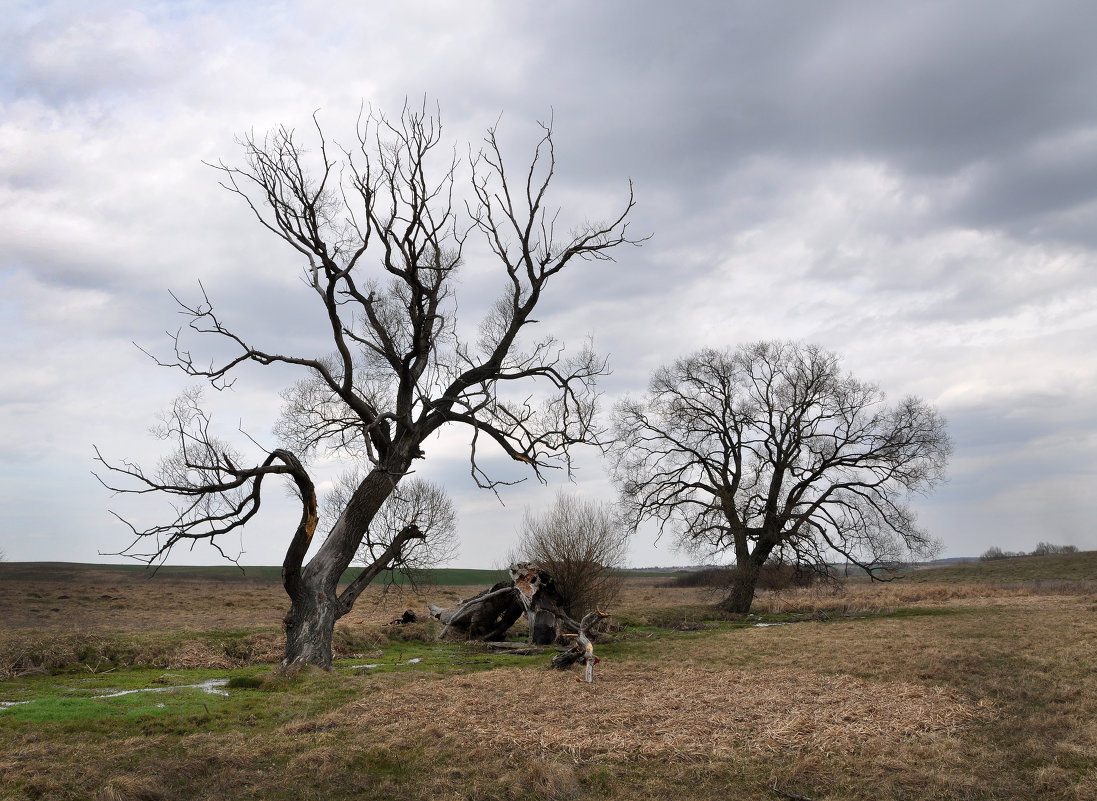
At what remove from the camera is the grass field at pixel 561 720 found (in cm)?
721

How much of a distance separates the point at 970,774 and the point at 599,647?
12.4 meters

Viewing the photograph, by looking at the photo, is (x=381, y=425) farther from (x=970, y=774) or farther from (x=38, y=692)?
(x=970, y=774)

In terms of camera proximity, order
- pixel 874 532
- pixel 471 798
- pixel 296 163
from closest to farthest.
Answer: pixel 471 798, pixel 296 163, pixel 874 532

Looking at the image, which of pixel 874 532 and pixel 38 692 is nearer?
pixel 38 692

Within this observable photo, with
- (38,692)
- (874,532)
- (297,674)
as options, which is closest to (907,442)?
(874,532)

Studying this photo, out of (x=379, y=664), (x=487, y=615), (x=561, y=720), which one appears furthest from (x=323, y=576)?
(x=487, y=615)

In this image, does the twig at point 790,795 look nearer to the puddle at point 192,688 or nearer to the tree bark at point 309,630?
the puddle at point 192,688

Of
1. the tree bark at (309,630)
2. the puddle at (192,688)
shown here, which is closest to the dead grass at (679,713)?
the tree bark at (309,630)

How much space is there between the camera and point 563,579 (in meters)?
21.9

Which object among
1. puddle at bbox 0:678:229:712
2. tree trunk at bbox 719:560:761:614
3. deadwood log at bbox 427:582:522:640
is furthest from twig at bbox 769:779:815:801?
tree trunk at bbox 719:560:761:614

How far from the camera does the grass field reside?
284 inches

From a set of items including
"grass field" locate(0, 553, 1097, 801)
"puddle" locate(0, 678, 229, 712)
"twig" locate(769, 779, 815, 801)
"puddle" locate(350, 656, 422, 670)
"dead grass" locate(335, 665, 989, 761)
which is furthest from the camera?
"puddle" locate(350, 656, 422, 670)

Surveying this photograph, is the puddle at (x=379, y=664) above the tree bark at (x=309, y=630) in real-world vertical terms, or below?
below

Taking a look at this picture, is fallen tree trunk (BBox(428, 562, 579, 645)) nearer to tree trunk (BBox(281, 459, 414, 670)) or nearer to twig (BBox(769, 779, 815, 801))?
tree trunk (BBox(281, 459, 414, 670))
